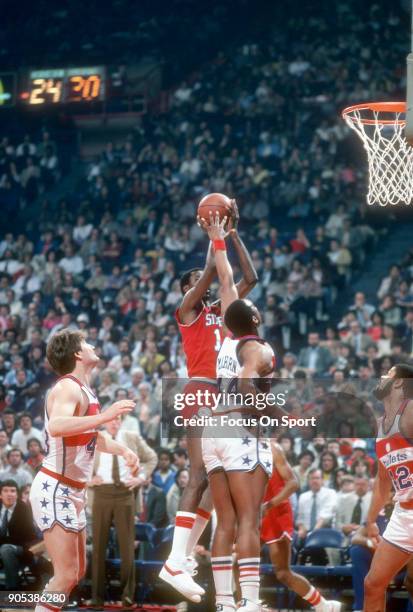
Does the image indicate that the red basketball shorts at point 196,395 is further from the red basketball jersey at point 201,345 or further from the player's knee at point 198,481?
the player's knee at point 198,481

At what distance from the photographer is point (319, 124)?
22484 mm

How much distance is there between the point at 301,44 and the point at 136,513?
14.7m

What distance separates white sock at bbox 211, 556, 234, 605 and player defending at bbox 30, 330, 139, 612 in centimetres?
87

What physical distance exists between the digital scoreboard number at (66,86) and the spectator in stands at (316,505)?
48.7 feet

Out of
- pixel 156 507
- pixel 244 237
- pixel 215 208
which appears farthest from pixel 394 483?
pixel 244 237

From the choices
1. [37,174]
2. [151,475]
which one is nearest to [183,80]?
[37,174]

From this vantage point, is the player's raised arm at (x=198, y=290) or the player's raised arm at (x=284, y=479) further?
the player's raised arm at (x=284, y=479)

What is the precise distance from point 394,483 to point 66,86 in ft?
61.0

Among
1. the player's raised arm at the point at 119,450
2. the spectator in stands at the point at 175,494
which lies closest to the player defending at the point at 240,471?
the player's raised arm at the point at 119,450

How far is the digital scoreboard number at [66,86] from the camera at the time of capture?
80.4 feet

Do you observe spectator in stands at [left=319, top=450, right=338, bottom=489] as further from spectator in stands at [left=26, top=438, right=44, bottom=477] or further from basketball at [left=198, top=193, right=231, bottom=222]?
basketball at [left=198, top=193, right=231, bottom=222]

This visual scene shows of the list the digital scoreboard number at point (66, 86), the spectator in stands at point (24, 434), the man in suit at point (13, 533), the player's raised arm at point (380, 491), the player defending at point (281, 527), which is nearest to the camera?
the player's raised arm at point (380, 491)

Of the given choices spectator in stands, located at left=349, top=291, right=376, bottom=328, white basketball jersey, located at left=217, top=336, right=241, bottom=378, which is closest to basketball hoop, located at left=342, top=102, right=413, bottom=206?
white basketball jersey, located at left=217, top=336, right=241, bottom=378

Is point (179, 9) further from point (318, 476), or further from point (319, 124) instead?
point (318, 476)
